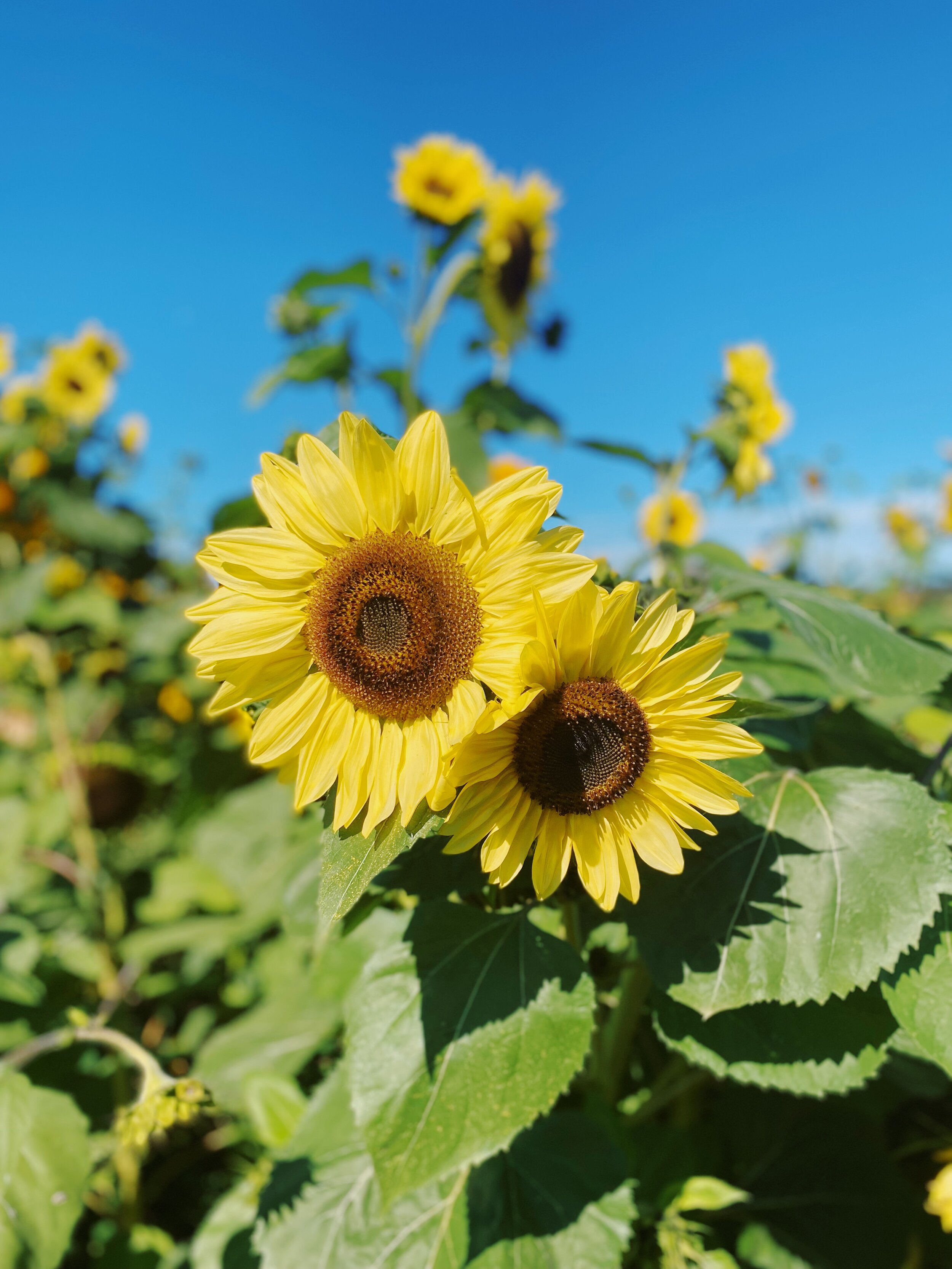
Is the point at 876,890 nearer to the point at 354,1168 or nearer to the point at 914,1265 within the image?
the point at 354,1168

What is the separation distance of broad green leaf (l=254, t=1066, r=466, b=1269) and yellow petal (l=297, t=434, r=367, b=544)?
79cm

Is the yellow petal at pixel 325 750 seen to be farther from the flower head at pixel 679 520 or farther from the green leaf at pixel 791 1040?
Result: the flower head at pixel 679 520

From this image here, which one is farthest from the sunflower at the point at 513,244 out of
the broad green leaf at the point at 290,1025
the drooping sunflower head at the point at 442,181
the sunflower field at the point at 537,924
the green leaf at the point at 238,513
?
the broad green leaf at the point at 290,1025

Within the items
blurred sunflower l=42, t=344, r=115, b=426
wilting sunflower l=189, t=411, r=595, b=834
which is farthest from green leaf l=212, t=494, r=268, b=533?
blurred sunflower l=42, t=344, r=115, b=426

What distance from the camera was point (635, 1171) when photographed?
1159 mm

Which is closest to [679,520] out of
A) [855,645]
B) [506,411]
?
[506,411]

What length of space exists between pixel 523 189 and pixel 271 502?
244cm

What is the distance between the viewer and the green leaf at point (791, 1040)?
88 cm

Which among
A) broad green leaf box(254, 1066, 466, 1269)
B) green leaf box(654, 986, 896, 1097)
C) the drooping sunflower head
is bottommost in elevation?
broad green leaf box(254, 1066, 466, 1269)

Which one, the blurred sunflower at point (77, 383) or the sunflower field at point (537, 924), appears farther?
the blurred sunflower at point (77, 383)

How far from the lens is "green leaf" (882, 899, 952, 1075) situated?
807 millimetres

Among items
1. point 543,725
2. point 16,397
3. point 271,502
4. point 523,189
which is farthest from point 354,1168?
point 16,397

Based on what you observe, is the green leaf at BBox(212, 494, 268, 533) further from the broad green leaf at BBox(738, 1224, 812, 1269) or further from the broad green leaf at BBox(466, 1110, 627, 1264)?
the broad green leaf at BBox(738, 1224, 812, 1269)

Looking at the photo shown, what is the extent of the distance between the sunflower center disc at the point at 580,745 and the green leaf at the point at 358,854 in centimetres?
10
